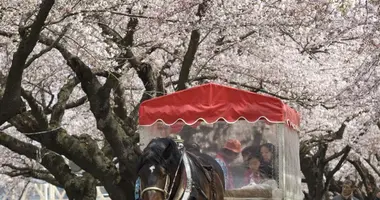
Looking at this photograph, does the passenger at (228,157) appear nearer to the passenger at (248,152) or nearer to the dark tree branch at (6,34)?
the passenger at (248,152)

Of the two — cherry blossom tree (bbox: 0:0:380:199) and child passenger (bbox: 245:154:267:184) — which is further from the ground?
cherry blossom tree (bbox: 0:0:380:199)

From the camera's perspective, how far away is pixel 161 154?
8.34 meters

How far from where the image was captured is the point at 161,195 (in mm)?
8031

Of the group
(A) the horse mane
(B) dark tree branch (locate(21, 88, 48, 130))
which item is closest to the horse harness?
(A) the horse mane

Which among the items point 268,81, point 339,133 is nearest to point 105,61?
point 268,81

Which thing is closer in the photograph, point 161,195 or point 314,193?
point 161,195

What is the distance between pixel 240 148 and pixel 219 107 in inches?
31.1

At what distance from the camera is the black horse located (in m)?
8.06

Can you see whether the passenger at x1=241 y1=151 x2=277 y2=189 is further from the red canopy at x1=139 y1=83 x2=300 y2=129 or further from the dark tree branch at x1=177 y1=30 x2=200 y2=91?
the dark tree branch at x1=177 y1=30 x2=200 y2=91

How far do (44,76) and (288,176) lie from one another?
24.0ft

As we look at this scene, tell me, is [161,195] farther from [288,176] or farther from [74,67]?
[74,67]

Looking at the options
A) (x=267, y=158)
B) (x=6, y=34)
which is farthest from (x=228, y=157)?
(x=6, y=34)

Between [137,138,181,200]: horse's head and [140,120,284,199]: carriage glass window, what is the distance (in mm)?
2804

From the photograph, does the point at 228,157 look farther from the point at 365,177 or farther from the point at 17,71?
the point at 365,177
